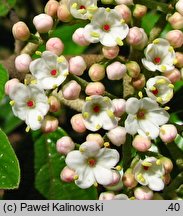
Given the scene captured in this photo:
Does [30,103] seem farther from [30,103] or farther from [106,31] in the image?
A: [106,31]

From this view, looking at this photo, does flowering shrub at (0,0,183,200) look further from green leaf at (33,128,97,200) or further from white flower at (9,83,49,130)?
green leaf at (33,128,97,200)

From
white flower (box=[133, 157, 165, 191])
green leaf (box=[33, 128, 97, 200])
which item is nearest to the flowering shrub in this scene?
white flower (box=[133, 157, 165, 191])

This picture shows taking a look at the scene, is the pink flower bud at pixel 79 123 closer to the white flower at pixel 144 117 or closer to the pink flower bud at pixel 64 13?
the white flower at pixel 144 117

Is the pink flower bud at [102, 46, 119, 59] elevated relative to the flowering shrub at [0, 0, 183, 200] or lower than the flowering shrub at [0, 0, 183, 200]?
elevated

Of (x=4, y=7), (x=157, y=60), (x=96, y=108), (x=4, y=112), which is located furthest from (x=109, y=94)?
(x=4, y=112)

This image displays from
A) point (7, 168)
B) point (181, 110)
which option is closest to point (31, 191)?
A: point (7, 168)

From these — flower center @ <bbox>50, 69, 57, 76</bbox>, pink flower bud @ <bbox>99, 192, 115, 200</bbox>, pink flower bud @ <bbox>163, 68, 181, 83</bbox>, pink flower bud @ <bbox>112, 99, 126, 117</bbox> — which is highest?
flower center @ <bbox>50, 69, 57, 76</bbox>
